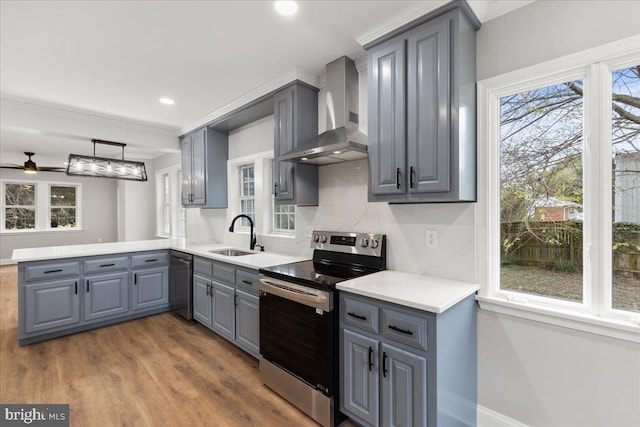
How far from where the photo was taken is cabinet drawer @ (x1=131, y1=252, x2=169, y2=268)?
3721 millimetres

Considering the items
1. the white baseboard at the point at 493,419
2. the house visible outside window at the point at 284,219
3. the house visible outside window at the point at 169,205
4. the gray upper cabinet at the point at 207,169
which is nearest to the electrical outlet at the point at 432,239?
the white baseboard at the point at 493,419

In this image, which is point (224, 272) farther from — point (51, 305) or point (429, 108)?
point (429, 108)

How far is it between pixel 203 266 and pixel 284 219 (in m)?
1.03

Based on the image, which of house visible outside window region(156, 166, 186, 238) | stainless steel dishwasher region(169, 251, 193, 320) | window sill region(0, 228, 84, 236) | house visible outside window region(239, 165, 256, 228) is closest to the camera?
stainless steel dishwasher region(169, 251, 193, 320)

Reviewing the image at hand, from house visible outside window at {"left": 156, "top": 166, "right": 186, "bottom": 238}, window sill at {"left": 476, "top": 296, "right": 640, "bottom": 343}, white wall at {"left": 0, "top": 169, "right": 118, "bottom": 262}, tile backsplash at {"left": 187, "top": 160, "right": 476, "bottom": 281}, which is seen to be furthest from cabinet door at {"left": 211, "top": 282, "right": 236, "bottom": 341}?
white wall at {"left": 0, "top": 169, "right": 118, "bottom": 262}

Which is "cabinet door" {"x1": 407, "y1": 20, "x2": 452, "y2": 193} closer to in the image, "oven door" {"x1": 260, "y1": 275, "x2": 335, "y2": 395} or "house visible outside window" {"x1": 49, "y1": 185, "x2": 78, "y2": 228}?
"oven door" {"x1": 260, "y1": 275, "x2": 335, "y2": 395}

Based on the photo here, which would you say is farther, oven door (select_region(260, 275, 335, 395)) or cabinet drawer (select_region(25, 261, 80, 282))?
cabinet drawer (select_region(25, 261, 80, 282))

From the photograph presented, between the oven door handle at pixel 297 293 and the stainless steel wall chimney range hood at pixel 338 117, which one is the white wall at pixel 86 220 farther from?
the oven door handle at pixel 297 293

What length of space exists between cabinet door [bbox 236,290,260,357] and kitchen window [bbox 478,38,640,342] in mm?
1760

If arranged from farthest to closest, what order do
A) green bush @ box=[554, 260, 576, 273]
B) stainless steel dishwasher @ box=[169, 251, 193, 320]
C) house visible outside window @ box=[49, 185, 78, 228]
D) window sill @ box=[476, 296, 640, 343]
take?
house visible outside window @ box=[49, 185, 78, 228] → stainless steel dishwasher @ box=[169, 251, 193, 320] → green bush @ box=[554, 260, 576, 273] → window sill @ box=[476, 296, 640, 343]

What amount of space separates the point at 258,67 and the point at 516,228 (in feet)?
7.79

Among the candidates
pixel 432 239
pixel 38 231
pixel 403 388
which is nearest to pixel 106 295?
pixel 403 388

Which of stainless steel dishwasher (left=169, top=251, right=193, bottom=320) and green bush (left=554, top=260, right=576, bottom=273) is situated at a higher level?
green bush (left=554, top=260, right=576, bottom=273)

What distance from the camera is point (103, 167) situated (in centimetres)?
425
